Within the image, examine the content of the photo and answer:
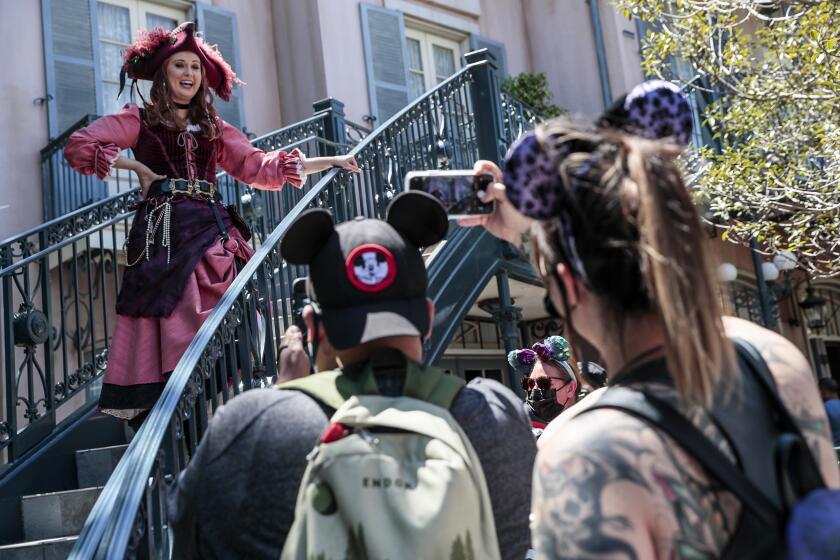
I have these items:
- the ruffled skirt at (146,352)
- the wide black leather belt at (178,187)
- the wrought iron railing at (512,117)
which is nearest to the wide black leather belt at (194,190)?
the wide black leather belt at (178,187)

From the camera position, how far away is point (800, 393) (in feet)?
5.12

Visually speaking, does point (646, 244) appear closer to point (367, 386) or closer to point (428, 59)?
point (367, 386)

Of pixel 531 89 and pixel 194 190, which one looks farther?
pixel 531 89

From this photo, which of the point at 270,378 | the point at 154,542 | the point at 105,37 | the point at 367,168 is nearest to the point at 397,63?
the point at 105,37

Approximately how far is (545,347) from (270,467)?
312 cm

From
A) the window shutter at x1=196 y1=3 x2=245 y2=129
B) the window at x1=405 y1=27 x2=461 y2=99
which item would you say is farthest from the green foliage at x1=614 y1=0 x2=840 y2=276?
the window at x1=405 y1=27 x2=461 y2=99

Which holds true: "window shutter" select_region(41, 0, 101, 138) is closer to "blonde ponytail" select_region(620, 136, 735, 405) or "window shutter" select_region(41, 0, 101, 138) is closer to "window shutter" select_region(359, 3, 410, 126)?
"window shutter" select_region(359, 3, 410, 126)

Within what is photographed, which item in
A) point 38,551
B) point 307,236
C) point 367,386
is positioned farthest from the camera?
point 38,551

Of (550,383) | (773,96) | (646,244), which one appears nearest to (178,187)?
(550,383)

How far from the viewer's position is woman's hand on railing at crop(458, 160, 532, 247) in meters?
2.09

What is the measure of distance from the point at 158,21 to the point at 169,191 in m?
6.50

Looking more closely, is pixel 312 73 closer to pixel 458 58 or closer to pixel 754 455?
pixel 458 58

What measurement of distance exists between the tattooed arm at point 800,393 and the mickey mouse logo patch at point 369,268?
66 centimetres

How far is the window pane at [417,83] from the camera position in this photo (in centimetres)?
1270
